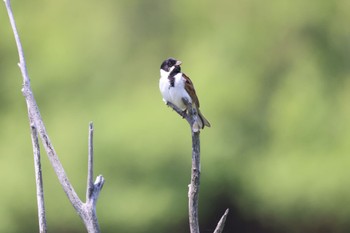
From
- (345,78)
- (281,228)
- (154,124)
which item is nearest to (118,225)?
(154,124)

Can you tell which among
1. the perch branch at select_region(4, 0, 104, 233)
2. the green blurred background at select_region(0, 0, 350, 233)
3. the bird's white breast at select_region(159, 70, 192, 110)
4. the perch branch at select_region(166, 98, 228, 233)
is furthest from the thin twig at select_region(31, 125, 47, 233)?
the green blurred background at select_region(0, 0, 350, 233)

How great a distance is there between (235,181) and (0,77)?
83.6 inches

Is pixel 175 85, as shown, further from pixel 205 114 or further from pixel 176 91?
pixel 205 114

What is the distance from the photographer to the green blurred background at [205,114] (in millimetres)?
6266

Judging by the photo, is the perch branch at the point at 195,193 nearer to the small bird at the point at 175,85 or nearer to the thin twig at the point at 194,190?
the thin twig at the point at 194,190

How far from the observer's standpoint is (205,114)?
622cm

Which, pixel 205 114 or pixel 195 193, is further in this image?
pixel 205 114

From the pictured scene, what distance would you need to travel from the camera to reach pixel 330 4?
658 cm

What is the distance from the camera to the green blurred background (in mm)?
6266

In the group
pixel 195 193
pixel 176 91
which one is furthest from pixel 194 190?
pixel 176 91

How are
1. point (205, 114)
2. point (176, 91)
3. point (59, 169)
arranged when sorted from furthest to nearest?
1. point (205, 114)
2. point (176, 91)
3. point (59, 169)

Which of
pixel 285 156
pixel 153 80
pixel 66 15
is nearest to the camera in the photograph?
pixel 285 156

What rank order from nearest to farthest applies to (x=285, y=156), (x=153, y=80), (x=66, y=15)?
(x=285, y=156) → (x=153, y=80) → (x=66, y=15)

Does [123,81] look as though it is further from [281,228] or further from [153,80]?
[281,228]
